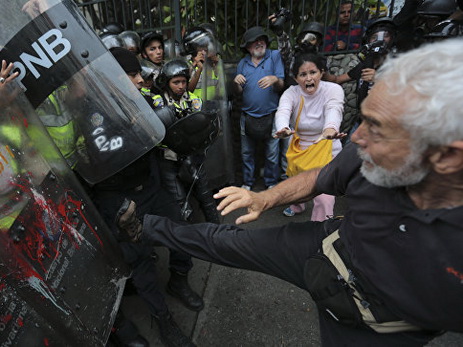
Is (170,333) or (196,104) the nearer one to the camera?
(170,333)

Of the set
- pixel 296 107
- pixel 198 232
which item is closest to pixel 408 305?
pixel 198 232

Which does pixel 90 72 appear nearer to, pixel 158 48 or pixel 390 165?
pixel 390 165

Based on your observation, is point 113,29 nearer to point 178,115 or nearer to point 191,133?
point 178,115

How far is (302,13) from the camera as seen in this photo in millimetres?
4094

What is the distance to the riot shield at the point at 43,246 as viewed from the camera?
3.68ft

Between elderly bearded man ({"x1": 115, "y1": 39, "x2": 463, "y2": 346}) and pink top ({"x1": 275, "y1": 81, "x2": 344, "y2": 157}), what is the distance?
143 cm

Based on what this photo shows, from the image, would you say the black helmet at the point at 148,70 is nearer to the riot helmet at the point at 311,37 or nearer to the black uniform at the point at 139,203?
the black uniform at the point at 139,203

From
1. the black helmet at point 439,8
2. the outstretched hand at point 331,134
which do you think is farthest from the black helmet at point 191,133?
the black helmet at point 439,8

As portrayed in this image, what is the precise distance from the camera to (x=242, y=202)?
1.48 meters

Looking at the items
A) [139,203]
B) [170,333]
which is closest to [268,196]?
[139,203]

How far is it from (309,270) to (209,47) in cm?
265

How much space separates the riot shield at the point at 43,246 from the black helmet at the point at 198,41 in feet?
7.52

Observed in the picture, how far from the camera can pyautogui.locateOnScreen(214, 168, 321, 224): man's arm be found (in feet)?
4.88

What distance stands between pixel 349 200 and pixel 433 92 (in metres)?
0.54
